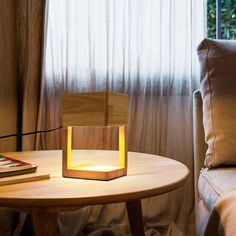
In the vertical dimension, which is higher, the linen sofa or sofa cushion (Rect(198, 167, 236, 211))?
the linen sofa

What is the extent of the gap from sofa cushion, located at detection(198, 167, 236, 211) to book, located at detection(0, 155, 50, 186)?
0.47 metres

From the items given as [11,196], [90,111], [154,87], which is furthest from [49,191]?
[154,87]

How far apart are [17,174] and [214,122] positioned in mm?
660

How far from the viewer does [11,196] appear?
0.66 meters

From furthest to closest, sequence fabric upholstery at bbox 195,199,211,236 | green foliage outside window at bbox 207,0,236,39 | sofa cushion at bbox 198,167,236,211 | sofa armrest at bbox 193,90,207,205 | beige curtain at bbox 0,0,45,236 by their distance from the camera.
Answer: green foliage outside window at bbox 207,0,236,39 < beige curtain at bbox 0,0,45,236 < sofa armrest at bbox 193,90,207,205 < fabric upholstery at bbox 195,199,211,236 < sofa cushion at bbox 198,167,236,211

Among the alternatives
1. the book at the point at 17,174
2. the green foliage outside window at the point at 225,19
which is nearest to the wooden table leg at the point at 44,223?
the book at the point at 17,174

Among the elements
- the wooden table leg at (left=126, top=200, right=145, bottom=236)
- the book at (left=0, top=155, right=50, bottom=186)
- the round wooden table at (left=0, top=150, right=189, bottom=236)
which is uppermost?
the book at (left=0, top=155, right=50, bottom=186)

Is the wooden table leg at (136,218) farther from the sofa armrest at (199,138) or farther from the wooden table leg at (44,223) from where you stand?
the wooden table leg at (44,223)

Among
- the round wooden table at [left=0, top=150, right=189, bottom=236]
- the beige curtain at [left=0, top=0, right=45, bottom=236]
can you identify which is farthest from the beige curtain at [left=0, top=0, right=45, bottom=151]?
the round wooden table at [left=0, top=150, right=189, bottom=236]

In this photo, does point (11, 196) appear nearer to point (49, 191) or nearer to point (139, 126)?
point (49, 191)

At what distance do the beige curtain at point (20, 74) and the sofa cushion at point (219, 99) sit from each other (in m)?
0.68

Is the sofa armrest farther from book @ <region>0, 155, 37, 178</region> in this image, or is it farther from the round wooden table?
book @ <region>0, 155, 37, 178</region>

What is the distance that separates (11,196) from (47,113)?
0.92 metres

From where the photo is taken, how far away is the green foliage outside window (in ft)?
5.78
